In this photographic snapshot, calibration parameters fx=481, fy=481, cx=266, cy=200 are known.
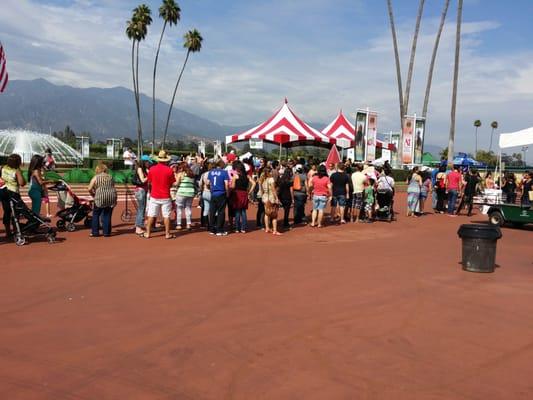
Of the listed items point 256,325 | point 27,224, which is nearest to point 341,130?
point 27,224

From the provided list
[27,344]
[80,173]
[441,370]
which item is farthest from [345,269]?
[80,173]

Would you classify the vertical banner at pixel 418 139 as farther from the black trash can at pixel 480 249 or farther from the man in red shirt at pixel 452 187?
the black trash can at pixel 480 249

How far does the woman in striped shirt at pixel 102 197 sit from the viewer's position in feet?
30.8

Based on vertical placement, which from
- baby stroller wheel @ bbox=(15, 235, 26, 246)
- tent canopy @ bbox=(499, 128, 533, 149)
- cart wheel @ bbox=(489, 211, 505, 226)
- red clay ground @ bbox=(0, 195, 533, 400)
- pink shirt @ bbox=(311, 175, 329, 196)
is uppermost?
tent canopy @ bbox=(499, 128, 533, 149)

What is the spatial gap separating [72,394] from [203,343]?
50.1 inches

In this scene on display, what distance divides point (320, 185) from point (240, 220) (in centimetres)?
228

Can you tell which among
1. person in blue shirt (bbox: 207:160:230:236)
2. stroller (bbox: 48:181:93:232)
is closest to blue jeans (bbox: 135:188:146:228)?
stroller (bbox: 48:181:93:232)

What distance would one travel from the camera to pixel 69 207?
410 inches

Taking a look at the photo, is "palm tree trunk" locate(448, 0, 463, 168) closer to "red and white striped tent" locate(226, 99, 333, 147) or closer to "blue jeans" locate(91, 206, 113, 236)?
"red and white striped tent" locate(226, 99, 333, 147)

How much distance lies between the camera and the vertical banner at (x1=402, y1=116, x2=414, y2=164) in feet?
92.4

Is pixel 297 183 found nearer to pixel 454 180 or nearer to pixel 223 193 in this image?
pixel 223 193

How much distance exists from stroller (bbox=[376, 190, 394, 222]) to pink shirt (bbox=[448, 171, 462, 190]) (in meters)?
3.39

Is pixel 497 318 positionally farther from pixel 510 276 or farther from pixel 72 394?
pixel 72 394

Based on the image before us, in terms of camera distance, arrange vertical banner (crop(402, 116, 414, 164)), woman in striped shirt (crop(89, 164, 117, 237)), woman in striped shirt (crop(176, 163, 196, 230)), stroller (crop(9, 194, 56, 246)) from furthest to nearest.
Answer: vertical banner (crop(402, 116, 414, 164))
woman in striped shirt (crop(176, 163, 196, 230))
woman in striped shirt (crop(89, 164, 117, 237))
stroller (crop(9, 194, 56, 246))
